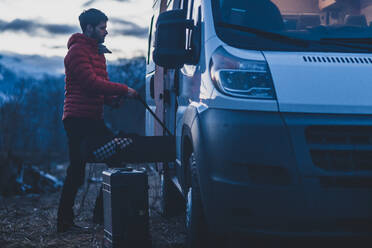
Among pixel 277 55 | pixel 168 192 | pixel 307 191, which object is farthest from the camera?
pixel 168 192

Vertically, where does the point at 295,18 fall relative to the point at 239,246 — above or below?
above

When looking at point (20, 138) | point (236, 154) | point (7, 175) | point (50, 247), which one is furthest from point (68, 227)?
point (20, 138)

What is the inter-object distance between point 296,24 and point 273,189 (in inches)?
48.0

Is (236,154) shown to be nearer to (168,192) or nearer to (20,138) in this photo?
(168,192)

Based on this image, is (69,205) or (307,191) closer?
(307,191)

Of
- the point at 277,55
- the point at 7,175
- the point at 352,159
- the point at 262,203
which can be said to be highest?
the point at 277,55

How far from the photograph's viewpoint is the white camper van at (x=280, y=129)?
269 cm

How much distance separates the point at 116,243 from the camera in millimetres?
3992

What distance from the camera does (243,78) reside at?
115 inches

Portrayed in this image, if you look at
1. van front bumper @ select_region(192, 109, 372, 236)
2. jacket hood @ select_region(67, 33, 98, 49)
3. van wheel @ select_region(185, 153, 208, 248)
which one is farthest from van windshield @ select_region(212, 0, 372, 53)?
jacket hood @ select_region(67, 33, 98, 49)

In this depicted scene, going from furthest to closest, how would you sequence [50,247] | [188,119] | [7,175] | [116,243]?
1. [7,175]
2. [50,247]
3. [116,243]
4. [188,119]

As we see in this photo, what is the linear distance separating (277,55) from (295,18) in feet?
1.80

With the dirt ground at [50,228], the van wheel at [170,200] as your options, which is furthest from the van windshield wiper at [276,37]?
the van wheel at [170,200]

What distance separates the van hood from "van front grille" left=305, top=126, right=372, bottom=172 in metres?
0.11
